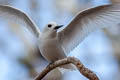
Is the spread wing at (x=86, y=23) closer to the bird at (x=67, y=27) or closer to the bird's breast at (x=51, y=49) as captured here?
the bird at (x=67, y=27)

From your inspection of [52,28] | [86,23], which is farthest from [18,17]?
[86,23]

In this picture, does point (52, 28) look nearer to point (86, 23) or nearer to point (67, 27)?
point (67, 27)

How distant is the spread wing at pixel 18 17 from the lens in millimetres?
2203

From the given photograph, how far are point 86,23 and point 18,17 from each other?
479mm

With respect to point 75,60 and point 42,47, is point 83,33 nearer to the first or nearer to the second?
point 42,47

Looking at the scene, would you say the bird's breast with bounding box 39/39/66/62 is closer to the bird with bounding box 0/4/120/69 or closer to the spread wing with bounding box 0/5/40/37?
the bird with bounding box 0/4/120/69

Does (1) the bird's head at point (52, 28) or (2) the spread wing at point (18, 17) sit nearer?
(1) the bird's head at point (52, 28)

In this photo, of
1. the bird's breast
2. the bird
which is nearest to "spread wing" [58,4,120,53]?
the bird

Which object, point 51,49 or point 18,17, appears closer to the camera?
point 51,49

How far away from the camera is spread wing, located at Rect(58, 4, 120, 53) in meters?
2.16

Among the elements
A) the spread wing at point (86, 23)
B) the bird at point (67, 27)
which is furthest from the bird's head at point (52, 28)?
the spread wing at point (86, 23)

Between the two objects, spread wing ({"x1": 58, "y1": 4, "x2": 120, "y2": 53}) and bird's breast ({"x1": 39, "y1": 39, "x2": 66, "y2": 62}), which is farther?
spread wing ({"x1": 58, "y1": 4, "x2": 120, "y2": 53})

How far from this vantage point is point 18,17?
228cm

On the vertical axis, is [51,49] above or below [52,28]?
below
